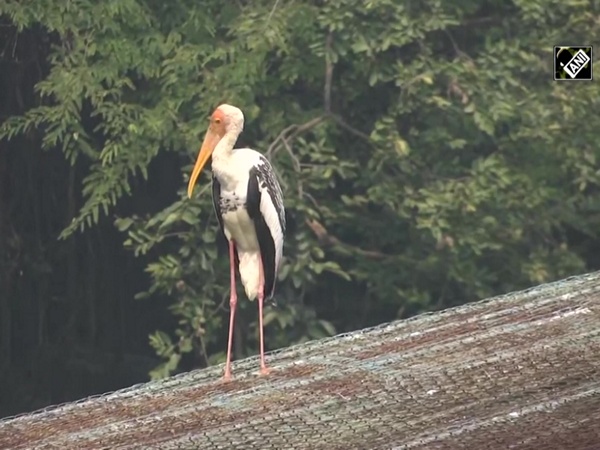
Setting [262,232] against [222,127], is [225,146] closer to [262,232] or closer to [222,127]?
[222,127]

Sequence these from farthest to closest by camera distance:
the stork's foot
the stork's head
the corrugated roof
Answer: the stork's head, the stork's foot, the corrugated roof

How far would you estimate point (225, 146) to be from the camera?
6.50 meters

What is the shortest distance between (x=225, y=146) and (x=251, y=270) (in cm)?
48

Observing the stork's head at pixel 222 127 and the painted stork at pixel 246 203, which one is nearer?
the painted stork at pixel 246 203

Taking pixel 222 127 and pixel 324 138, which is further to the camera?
pixel 324 138

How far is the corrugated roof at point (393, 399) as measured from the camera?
186 inches

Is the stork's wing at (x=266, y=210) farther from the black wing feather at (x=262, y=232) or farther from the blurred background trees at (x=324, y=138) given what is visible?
the blurred background trees at (x=324, y=138)

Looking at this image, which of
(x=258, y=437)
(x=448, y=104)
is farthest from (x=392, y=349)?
(x=448, y=104)

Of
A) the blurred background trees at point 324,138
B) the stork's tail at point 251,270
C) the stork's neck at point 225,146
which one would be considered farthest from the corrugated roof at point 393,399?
the blurred background trees at point 324,138

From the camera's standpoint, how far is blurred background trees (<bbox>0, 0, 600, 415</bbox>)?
32.6 feet

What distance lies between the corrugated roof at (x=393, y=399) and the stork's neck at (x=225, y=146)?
2.45 ft

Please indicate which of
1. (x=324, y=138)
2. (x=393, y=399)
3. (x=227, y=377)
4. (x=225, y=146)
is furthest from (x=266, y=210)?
(x=324, y=138)

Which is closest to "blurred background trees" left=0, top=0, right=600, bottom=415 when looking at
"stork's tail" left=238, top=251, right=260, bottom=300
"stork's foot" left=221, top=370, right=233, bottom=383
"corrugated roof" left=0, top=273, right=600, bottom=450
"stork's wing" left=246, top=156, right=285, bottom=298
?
"stork's tail" left=238, top=251, right=260, bottom=300

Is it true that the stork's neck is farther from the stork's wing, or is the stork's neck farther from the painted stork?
A: the stork's wing
